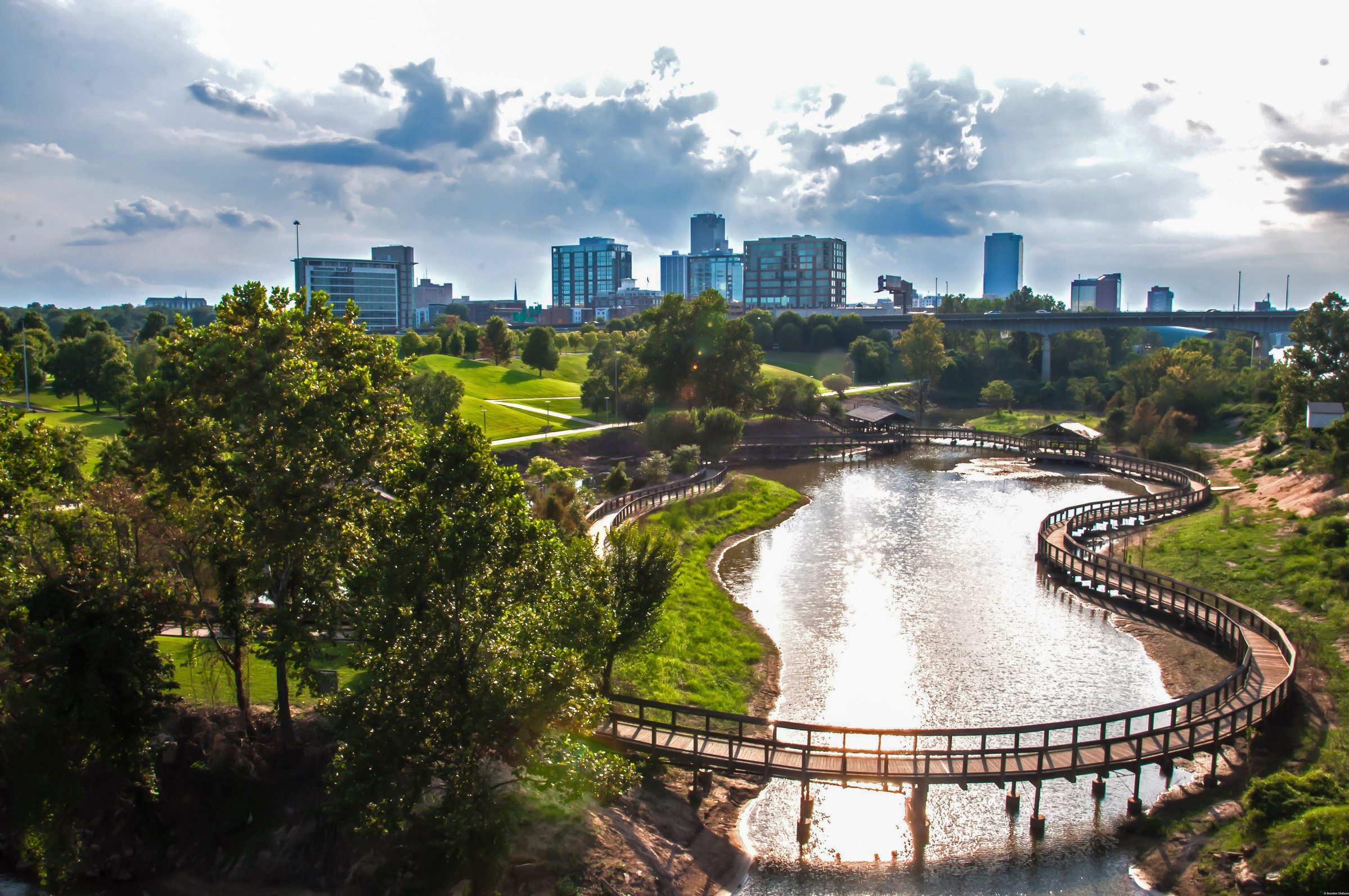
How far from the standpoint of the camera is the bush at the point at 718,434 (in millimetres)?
70375

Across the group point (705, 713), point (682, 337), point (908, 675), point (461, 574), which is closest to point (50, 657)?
point (461, 574)

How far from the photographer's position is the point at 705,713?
71.6 feet

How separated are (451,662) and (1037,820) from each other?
572 inches

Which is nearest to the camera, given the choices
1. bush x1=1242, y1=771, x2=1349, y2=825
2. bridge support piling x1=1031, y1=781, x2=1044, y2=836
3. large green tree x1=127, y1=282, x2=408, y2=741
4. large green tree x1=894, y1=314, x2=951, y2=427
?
large green tree x1=127, y1=282, x2=408, y2=741

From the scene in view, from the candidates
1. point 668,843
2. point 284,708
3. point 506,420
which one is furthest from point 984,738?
point 506,420

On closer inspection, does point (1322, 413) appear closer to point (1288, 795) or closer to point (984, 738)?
point (1288, 795)

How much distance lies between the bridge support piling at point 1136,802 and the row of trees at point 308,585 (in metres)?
13.2

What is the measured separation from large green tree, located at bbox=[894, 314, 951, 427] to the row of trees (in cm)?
9888

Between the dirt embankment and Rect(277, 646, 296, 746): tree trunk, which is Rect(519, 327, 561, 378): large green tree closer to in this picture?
the dirt embankment

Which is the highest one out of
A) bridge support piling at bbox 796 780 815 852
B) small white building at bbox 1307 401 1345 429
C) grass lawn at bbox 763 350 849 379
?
grass lawn at bbox 763 350 849 379

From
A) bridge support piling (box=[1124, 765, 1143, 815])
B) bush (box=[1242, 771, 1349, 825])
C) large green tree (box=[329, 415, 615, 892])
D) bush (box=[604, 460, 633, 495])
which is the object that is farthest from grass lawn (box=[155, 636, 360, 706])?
bush (box=[604, 460, 633, 495])

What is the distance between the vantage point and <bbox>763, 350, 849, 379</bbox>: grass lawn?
444 ft

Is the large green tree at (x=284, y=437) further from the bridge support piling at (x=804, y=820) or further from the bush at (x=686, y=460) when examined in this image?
the bush at (x=686, y=460)

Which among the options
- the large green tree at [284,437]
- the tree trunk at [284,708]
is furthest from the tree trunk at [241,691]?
the large green tree at [284,437]
